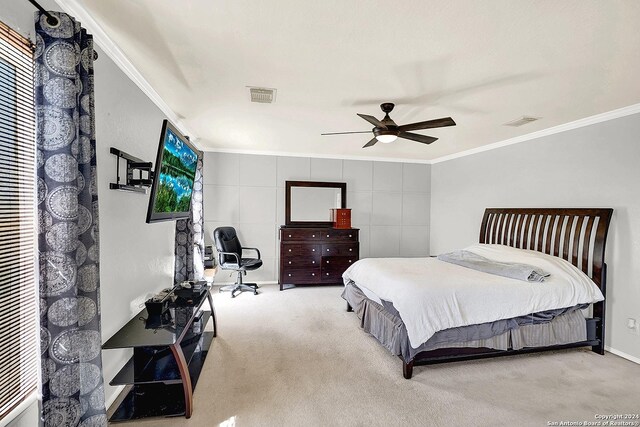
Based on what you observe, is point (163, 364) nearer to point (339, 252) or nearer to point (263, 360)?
point (263, 360)

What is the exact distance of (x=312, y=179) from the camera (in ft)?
19.1

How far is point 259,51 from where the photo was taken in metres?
2.09

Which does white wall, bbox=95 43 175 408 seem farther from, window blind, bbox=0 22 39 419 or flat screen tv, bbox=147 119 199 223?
window blind, bbox=0 22 39 419

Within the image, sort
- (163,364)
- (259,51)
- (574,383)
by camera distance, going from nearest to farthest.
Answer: (259,51) < (163,364) < (574,383)

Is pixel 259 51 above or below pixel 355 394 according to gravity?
above

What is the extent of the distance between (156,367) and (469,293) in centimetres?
275

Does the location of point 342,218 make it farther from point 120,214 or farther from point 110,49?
point 110,49

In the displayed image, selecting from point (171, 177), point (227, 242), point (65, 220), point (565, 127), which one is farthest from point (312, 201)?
point (65, 220)

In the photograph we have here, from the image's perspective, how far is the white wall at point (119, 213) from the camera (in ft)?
6.72

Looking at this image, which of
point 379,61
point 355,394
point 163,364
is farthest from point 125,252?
point 379,61

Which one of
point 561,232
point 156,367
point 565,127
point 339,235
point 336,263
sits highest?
point 565,127

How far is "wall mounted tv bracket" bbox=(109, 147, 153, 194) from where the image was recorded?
222 centimetres

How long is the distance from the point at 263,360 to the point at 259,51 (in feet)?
8.89

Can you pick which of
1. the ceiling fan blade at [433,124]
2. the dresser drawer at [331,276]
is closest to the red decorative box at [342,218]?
the dresser drawer at [331,276]
